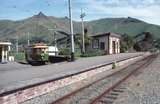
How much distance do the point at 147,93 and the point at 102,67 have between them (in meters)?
11.9

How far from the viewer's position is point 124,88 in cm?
1620

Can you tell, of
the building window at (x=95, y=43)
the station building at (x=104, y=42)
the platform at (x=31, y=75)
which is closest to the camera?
the platform at (x=31, y=75)

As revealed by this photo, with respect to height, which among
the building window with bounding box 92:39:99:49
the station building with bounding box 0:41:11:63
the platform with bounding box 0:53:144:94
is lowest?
the platform with bounding box 0:53:144:94

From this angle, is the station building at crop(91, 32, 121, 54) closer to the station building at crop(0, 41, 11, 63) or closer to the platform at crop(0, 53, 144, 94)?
the station building at crop(0, 41, 11, 63)

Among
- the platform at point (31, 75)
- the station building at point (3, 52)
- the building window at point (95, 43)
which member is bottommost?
the platform at point (31, 75)

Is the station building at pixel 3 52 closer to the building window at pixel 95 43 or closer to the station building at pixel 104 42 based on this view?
the station building at pixel 104 42

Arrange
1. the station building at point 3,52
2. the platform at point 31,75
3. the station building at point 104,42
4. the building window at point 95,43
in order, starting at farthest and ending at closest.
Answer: the building window at point 95,43 < the station building at point 104,42 < the station building at point 3,52 < the platform at point 31,75

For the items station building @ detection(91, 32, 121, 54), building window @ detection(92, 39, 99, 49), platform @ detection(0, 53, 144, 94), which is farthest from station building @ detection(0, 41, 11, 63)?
building window @ detection(92, 39, 99, 49)

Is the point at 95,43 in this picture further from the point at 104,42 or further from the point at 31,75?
the point at 31,75

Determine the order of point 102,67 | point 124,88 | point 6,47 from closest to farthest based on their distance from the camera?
point 124,88 < point 102,67 < point 6,47

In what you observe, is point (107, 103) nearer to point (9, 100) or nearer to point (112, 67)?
point (9, 100)

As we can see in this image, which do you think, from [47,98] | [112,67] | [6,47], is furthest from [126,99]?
[6,47]

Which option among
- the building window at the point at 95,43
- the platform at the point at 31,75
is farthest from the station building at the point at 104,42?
the platform at the point at 31,75

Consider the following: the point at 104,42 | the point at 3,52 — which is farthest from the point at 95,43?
the point at 3,52
